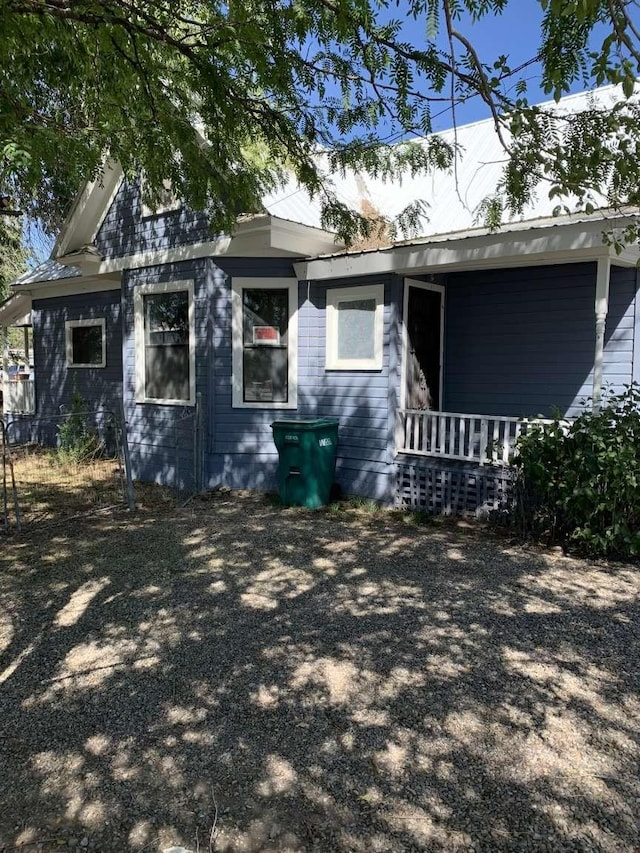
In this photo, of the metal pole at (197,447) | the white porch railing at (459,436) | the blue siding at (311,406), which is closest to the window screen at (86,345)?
the metal pole at (197,447)

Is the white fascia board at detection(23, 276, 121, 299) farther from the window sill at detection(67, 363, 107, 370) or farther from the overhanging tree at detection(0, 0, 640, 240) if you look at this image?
the overhanging tree at detection(0, 0, 640, 240)

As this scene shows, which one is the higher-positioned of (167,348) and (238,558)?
(167,348)

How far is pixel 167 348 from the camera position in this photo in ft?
30.5

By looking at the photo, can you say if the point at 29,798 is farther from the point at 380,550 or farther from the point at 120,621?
the point at 380,550

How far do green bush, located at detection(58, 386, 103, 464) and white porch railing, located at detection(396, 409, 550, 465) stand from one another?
530 cm

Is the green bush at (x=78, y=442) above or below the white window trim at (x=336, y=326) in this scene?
below

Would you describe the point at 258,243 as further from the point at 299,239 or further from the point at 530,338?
the point at 530,338

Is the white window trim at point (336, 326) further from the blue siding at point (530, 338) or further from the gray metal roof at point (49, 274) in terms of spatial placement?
the gray metal roof at point (49, 274)

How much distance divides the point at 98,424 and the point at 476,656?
921 centimetres

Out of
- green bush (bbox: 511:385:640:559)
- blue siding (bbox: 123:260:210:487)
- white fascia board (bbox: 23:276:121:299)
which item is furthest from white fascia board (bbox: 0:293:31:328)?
green bush (bbox: 511:385:640:559)

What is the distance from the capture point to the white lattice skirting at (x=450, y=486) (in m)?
6.94

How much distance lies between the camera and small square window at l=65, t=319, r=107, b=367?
11.7m

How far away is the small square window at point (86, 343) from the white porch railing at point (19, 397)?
7.32 ft

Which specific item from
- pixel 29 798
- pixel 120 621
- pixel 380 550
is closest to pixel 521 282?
pixel 380 550
